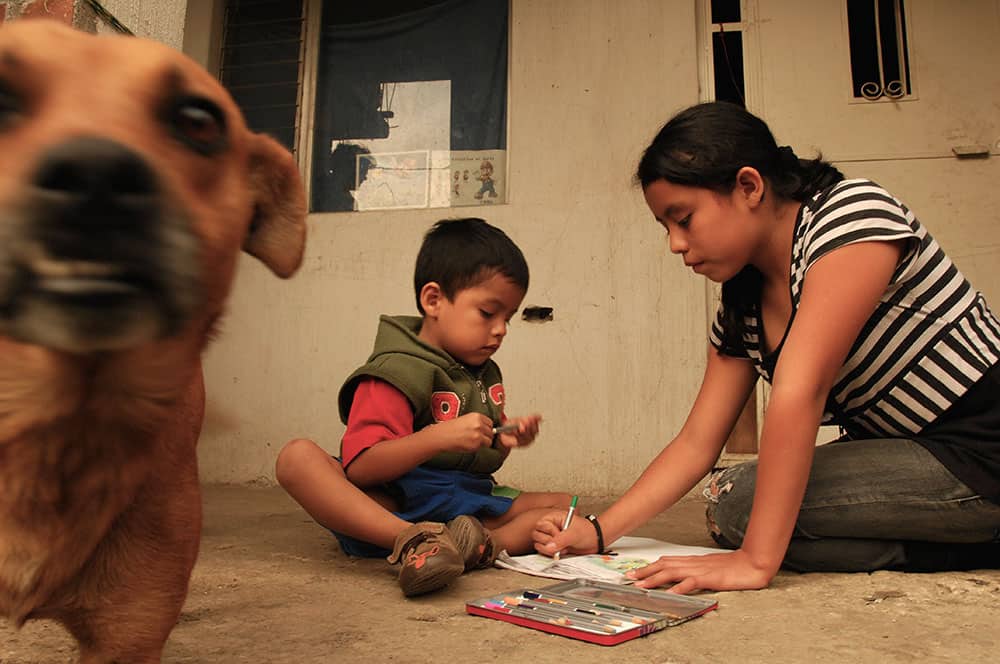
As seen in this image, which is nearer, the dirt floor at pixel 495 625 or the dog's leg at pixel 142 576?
the dog's leg at pixel 142 576

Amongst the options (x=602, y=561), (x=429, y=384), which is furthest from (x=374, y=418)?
(x=602, y=561)

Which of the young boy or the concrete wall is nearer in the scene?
the young boy

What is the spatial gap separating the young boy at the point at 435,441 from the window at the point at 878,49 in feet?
8.01

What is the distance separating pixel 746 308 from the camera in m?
1.74

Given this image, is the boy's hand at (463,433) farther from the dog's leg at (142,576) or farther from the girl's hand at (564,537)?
the dog's leg at (142,576)

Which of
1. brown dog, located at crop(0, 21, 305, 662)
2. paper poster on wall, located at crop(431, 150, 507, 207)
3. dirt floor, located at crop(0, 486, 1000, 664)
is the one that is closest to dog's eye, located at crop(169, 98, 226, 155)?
brown dog, located at crop(0, 21, 305, 662)

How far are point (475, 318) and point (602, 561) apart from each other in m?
0.68

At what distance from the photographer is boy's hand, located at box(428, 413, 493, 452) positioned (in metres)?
1.50

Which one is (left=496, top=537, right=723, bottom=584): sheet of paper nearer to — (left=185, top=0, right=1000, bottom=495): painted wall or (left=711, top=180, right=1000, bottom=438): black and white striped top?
(left=711, top=180, right=1000, bottom=438): black and white striped top

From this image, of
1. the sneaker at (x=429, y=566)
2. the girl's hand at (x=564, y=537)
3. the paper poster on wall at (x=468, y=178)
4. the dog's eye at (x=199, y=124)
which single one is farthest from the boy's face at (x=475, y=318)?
the paper poster on wall at (x=468, y=178)

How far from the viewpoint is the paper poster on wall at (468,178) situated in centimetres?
365

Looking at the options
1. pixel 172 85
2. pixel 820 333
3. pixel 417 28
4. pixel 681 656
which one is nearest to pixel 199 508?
pixel 172 85

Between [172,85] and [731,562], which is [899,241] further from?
[172,85]

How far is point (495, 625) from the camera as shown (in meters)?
1.13
